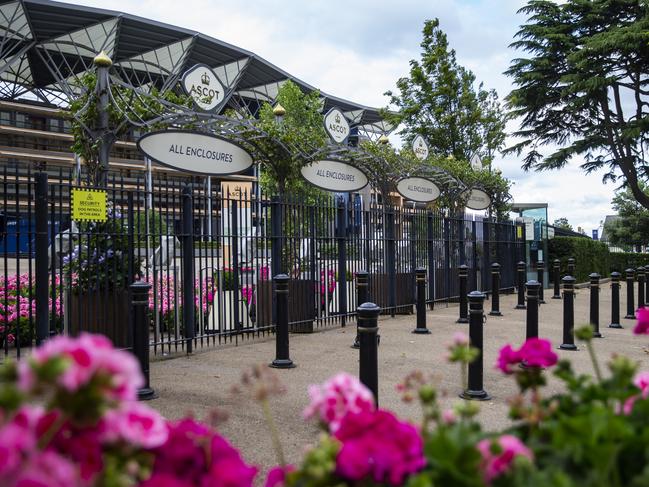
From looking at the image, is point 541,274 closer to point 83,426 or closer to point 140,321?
point 140,321

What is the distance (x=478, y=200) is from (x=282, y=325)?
1337cm

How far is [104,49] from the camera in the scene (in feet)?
161

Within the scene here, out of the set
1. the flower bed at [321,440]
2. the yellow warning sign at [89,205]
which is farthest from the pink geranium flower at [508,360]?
the yellow warning sign at [89,205]

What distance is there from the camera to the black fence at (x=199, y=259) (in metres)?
7.27

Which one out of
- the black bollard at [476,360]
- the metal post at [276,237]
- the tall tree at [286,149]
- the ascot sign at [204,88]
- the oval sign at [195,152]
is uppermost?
the ascot sign at [204,88]

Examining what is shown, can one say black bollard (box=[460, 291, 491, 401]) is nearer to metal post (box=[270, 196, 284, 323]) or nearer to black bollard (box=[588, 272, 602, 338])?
metal post (box=[270, 196, 284, 323])

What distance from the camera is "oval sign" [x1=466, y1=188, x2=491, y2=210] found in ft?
62.3

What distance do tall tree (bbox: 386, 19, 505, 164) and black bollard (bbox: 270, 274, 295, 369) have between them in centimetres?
2115

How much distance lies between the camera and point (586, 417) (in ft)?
5.00

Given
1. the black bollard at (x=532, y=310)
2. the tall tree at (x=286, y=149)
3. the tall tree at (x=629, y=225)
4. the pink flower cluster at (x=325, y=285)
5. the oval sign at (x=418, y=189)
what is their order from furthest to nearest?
the tall tree at (x=629, y=225) → the oval sign at (x=418, y=189) → the tall tree at (x=286, y=149) → the pink flower cluster at (x=325, y=285) → the black bollard at (x=532, y=310)

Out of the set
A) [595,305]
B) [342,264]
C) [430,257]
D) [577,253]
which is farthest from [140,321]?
[577,253]

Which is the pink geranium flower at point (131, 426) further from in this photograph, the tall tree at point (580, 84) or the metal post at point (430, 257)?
the tall tree at point (580, 84)

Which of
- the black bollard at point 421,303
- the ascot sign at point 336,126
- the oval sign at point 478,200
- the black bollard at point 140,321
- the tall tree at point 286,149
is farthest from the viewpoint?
the oval sign at point 478,200

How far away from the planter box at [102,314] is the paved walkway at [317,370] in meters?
0.63
